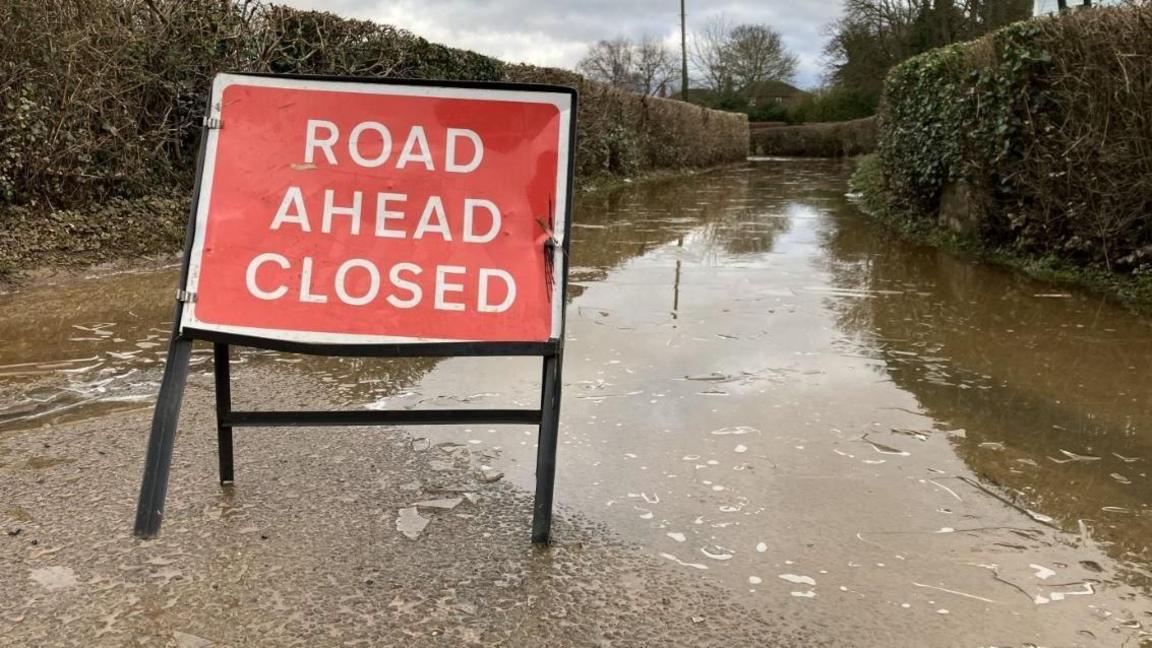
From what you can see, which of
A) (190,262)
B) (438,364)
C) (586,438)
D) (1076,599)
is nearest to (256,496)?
(190,262)

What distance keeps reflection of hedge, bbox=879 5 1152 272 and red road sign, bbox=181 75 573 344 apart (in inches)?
194

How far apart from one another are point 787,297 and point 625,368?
2.43 meters

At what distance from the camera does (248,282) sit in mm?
2492

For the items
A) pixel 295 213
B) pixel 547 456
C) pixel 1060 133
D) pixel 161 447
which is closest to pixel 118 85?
pixel 295 213

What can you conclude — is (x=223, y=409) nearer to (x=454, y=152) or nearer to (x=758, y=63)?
(x=454, y=152)

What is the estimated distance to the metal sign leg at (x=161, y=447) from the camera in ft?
7.80

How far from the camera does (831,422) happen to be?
362cm

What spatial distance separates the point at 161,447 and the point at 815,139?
136 ft

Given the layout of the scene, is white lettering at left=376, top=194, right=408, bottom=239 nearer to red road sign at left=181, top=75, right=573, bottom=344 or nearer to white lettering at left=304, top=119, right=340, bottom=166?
red road sign at left=181, top=75, right=573, bottom=344

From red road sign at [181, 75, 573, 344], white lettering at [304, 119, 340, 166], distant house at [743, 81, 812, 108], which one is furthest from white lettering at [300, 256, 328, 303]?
distant house at [743, 81, 812, 108]

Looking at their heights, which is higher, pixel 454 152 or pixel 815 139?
pixel 815 139

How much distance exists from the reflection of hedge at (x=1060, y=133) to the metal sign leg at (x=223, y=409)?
5.79m

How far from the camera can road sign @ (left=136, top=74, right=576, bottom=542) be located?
249 cm

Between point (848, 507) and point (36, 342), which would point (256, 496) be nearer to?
point (848, 507)
